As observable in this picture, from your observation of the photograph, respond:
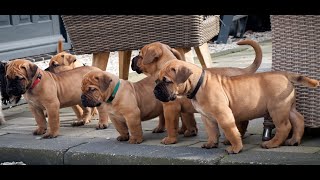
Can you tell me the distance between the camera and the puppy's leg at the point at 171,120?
4332 millimetres

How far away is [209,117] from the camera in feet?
13.3

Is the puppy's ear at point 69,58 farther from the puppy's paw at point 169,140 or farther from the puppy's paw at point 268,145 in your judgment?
the puppy's paw at point 268,145

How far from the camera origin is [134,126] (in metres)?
4.45

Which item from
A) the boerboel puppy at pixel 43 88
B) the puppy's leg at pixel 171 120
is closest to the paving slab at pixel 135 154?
the puppy's leg at pixel 171 120

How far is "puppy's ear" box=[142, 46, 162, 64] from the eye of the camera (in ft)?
15.0

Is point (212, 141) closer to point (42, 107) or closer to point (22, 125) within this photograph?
point (42, 107)

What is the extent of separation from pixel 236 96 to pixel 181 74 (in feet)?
1.19

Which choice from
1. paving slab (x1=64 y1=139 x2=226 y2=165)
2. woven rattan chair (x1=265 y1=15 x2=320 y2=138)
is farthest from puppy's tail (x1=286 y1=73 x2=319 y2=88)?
paving slab (x1=64 y1=139 x2=226 y2=165)

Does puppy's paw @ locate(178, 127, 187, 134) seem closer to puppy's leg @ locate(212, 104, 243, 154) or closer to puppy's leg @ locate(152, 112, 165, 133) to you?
puppy's leg @ locate(152, 112, 165, 133)

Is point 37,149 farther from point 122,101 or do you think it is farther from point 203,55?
point 203,55


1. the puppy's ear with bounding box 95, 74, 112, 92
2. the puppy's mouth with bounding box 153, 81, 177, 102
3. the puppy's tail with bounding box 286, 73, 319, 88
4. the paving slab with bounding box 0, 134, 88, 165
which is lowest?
the paving slab with bounding box 0, 134, 88, 165
